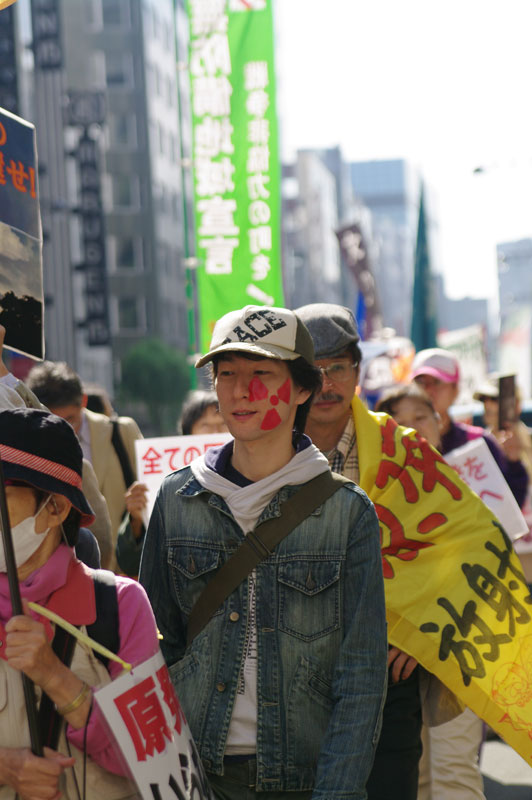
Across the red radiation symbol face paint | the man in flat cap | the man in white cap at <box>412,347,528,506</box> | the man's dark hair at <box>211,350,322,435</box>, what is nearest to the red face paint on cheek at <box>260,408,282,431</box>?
the red radiation symbol face paint

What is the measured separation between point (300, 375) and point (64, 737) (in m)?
1.08

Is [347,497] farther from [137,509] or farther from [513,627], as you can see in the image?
[137,509]

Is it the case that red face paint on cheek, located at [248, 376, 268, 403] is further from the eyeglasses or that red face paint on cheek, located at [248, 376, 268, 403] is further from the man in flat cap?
the eyeglasses

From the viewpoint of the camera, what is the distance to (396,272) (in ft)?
505

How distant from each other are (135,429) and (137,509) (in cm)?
103

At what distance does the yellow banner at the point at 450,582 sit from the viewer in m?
3.84

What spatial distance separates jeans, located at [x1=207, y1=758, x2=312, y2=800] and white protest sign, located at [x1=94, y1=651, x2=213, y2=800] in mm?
328

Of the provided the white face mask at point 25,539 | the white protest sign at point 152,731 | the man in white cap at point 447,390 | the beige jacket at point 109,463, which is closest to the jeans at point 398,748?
the white protest sign at point 152,731

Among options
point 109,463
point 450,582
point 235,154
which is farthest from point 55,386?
point 235,154

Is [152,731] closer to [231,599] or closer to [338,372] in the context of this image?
[231,599]

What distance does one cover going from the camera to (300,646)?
274 cm

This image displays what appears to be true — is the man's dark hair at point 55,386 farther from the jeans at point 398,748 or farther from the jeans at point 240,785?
the jeans at point 240,785

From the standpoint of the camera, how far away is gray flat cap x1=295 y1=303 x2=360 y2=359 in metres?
4.09

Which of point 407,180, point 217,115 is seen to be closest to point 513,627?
point 217,115
